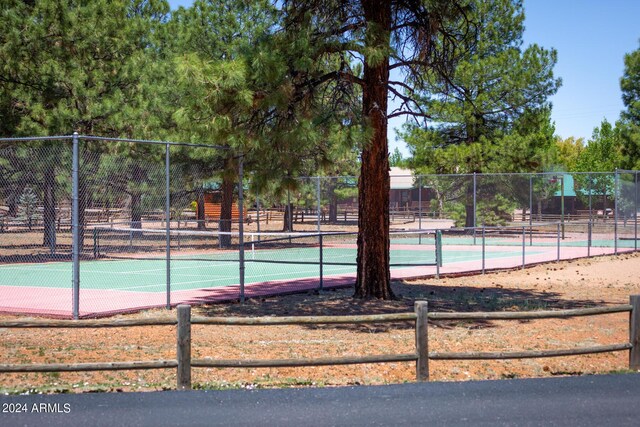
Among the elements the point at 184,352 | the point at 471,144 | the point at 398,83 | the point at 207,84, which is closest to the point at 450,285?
the point at 398,83

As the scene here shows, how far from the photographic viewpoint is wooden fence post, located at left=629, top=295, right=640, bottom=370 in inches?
389

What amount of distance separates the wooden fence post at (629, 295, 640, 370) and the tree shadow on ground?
406cm

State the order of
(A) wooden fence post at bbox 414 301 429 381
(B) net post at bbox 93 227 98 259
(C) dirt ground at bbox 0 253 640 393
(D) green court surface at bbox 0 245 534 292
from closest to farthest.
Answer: (A) wooden fence post at bbox 414 301 429 381 < (C) dirt ground at bbox 0 253 640 393 < (D) green court surface at bbox 0 245 534 292 < (B) net post at bbox 93 227 98 259

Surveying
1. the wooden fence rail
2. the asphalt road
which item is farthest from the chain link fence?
the asphalt road

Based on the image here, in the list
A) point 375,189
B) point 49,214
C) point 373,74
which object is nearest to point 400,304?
point 375,189

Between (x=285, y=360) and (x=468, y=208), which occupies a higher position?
(x=468, y=208)

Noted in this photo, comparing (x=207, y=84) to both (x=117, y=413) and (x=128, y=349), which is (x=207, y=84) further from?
(x=117, y=413)

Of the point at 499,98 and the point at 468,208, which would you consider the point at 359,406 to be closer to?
the point at 468,208

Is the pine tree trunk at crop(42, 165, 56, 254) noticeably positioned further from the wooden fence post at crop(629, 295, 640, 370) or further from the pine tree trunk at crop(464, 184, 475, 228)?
the pine tree trunk at crop(464, 184, 475, 228)

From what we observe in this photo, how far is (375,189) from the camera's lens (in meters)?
16.9

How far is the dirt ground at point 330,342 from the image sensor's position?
9.72 m

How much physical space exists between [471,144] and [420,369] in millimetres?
33396

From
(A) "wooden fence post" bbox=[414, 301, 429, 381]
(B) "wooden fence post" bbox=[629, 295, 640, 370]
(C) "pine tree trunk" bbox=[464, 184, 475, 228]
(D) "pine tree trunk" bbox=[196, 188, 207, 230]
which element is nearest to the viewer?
(A) "wooden fence post" bbox=[414, 301, 429, 381]

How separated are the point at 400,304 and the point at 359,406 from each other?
27.6 ft
